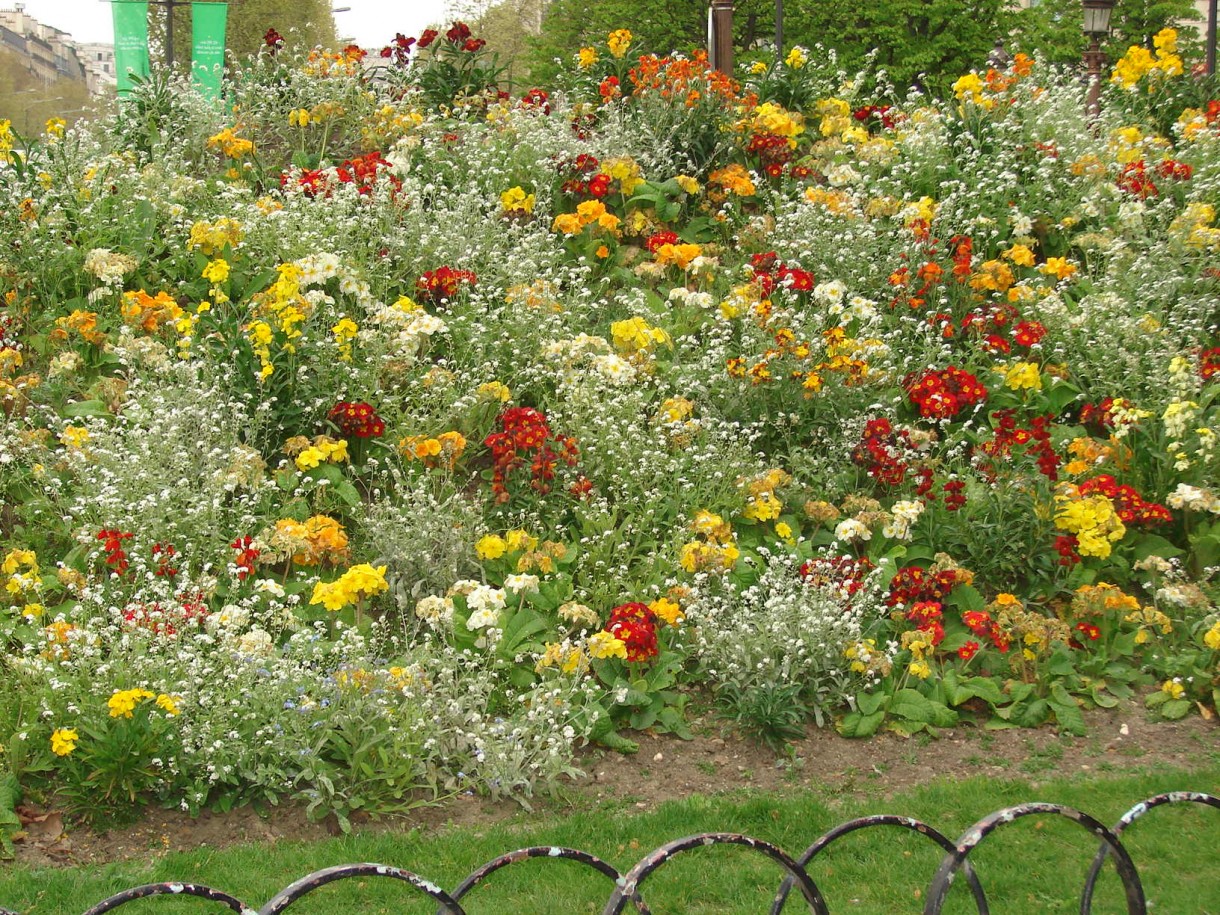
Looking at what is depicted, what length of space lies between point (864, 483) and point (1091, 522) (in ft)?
3.72

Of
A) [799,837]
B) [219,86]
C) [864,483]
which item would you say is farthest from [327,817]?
[219,86]

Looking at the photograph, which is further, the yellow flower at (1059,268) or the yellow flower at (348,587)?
the yellow flower at (1059,268)

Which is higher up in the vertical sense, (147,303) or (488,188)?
(488,188)

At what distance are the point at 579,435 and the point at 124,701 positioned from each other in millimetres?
2678

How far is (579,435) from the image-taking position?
20.4 feet

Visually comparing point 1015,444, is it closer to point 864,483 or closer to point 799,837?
point 864,483

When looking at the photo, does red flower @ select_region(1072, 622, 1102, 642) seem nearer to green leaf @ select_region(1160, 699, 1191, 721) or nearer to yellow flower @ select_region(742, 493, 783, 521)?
green leaf @ select_region(1160, 699, 1191, 721)

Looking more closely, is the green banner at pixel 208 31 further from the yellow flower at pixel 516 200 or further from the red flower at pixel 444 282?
the red flower at pixel 444 282

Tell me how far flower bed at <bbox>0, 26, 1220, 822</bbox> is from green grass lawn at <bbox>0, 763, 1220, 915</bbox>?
0.94 ft

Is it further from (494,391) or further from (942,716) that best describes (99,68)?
(942,716)

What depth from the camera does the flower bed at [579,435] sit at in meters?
4.68

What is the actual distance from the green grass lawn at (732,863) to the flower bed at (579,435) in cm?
29

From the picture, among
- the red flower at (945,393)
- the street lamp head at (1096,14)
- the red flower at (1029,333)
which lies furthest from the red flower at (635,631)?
the street lamp head at (1096,14)

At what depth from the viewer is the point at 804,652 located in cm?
502
